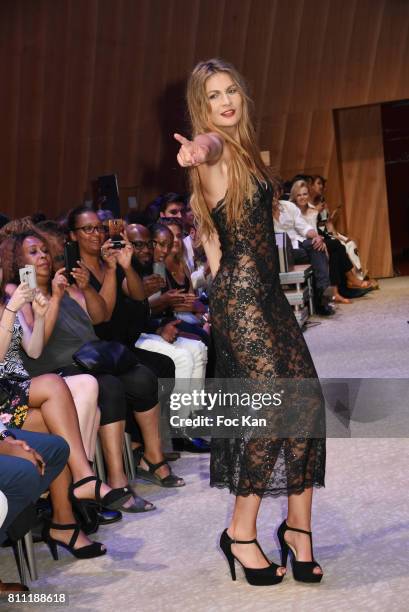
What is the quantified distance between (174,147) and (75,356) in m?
7.87

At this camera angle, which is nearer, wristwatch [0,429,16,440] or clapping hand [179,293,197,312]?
wristwatch [0,429,16,440]

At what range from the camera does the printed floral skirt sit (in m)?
3.26

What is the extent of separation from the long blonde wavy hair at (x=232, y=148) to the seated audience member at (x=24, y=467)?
888 mm

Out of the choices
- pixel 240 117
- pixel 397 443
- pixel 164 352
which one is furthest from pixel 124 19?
pixel 240 117

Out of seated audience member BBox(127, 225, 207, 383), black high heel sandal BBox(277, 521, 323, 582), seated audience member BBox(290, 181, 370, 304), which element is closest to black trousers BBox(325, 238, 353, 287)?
seated audience member BBox(290, 181, 370, 304)

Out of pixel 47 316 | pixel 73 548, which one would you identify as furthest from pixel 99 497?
pixel 47 316

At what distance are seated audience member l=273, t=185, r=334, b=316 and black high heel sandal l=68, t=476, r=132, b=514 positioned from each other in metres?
5.40

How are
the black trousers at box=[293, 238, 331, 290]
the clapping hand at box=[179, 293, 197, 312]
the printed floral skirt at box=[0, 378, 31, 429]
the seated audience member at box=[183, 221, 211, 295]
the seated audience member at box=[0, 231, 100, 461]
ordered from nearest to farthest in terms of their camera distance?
the printed floral skirt at box=[0, 378, 31, 429]
the seated audience member at box=[0, 231, 100, 461]
the clapping hand at box=[179, 293, 197, 312]
the seated audience member at box=[183, 221, 211, 295]
the black trousers at box=[293, 238, 331, 290]

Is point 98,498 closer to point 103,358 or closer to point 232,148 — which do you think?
point 103,358

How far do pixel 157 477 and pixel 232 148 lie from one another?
5.85ft

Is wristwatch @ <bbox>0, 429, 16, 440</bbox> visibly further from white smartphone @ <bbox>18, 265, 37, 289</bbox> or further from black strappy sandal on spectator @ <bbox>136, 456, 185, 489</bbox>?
black strappy sandal on spectator @ <bbox>136, 456, 185, 489</bbox>

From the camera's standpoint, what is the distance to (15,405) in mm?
3271

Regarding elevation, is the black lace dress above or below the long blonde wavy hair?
below

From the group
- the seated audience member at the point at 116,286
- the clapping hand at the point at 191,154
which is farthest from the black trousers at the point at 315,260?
the clapping hand at the point at 191,154
